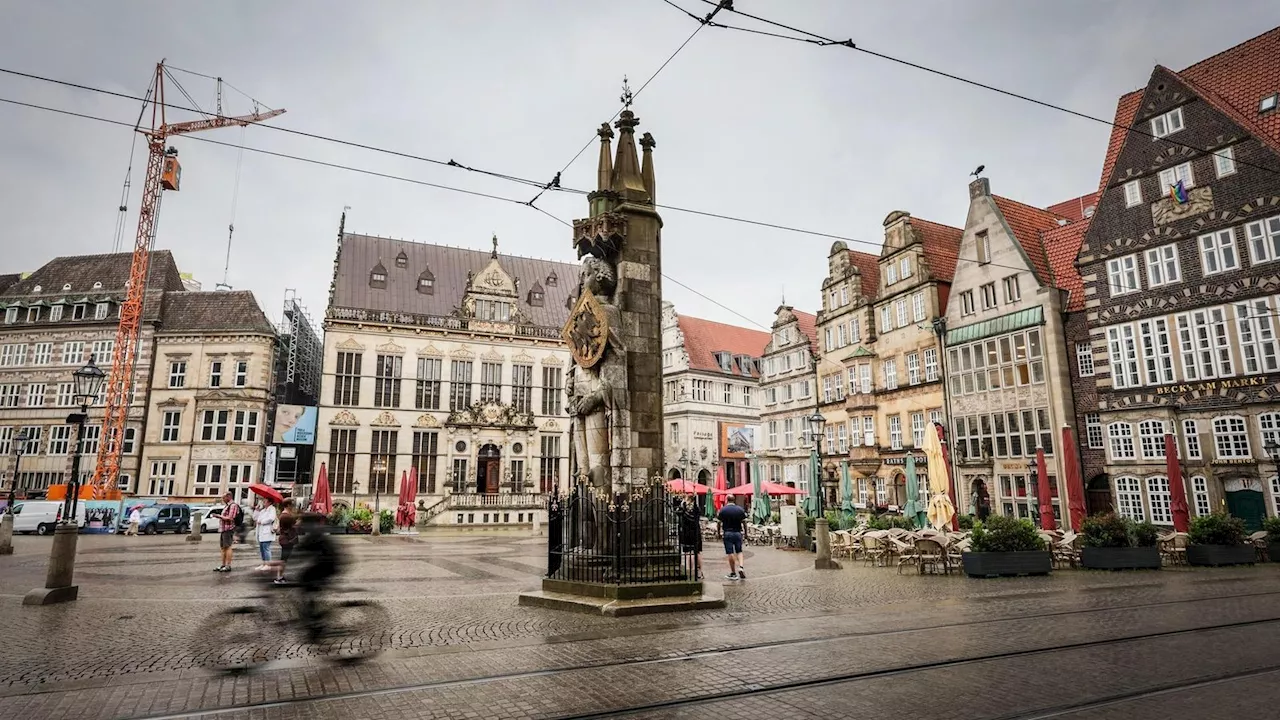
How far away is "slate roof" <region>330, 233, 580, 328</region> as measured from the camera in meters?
47.2

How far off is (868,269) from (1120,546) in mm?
25582

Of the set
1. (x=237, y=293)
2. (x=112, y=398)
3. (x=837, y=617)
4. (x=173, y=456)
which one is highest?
(x=237, y=293)

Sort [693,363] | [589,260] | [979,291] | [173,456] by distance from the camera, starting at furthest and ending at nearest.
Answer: [693,363]
[173,456]
[979,291]
[589,260]

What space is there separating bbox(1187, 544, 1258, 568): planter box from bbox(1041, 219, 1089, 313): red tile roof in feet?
41.8

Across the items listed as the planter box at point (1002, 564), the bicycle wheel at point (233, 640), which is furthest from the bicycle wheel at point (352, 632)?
the planter box at point (1002, 564)

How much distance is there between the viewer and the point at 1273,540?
18.6 metres

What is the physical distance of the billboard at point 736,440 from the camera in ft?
174

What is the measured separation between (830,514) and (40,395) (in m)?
49.9

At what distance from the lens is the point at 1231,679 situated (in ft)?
21.4

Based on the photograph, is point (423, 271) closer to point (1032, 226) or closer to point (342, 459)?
point (342, 459)

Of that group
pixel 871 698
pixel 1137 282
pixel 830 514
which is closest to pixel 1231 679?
pixel 871 698

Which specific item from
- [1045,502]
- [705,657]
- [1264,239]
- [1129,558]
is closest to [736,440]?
[1045,502]

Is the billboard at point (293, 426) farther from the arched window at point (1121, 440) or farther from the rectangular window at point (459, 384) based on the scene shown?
the arched window at point (1121, 440)

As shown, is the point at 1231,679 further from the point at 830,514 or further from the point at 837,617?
the point at 830,514
